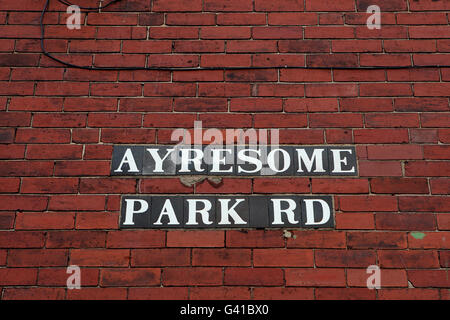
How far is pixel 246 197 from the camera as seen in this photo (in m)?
1.92

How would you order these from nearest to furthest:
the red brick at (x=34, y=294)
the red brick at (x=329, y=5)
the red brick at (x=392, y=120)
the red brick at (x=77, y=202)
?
the red brick at (x=34, y=294) → the red brick at (x=77, y=202) → the red brick at (x=392, y=120) → the red brick at (x=329, y=5)

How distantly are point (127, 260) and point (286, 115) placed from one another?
3.44 ft

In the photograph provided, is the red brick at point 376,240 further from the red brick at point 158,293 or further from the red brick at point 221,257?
the red brick at point 158,293

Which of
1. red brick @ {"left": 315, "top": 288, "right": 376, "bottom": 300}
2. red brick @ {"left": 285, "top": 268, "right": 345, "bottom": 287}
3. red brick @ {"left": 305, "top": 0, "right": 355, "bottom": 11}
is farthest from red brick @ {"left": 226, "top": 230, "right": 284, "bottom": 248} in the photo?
red brick @ {"left": 305, "top": 0, "right": 355, "bottom": 11}

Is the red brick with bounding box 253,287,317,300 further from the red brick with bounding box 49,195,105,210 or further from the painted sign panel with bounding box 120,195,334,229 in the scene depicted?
the red brick with bounding box 49,195,105,210

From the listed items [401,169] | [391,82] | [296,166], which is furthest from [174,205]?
[391,82]

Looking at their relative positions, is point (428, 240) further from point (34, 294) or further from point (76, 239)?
point (34, 294)

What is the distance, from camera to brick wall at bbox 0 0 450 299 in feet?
5.98

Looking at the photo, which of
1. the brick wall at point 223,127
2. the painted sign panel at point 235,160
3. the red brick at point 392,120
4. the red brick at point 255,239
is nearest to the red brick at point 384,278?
the brick wall at point 223,127

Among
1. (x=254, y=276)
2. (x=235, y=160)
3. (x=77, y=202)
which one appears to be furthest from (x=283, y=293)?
(x=77, y=202)

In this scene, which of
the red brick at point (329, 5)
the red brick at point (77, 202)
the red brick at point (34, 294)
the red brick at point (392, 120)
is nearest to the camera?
the red brick at point (34, 294)

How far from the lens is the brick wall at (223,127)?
1.82 metres
